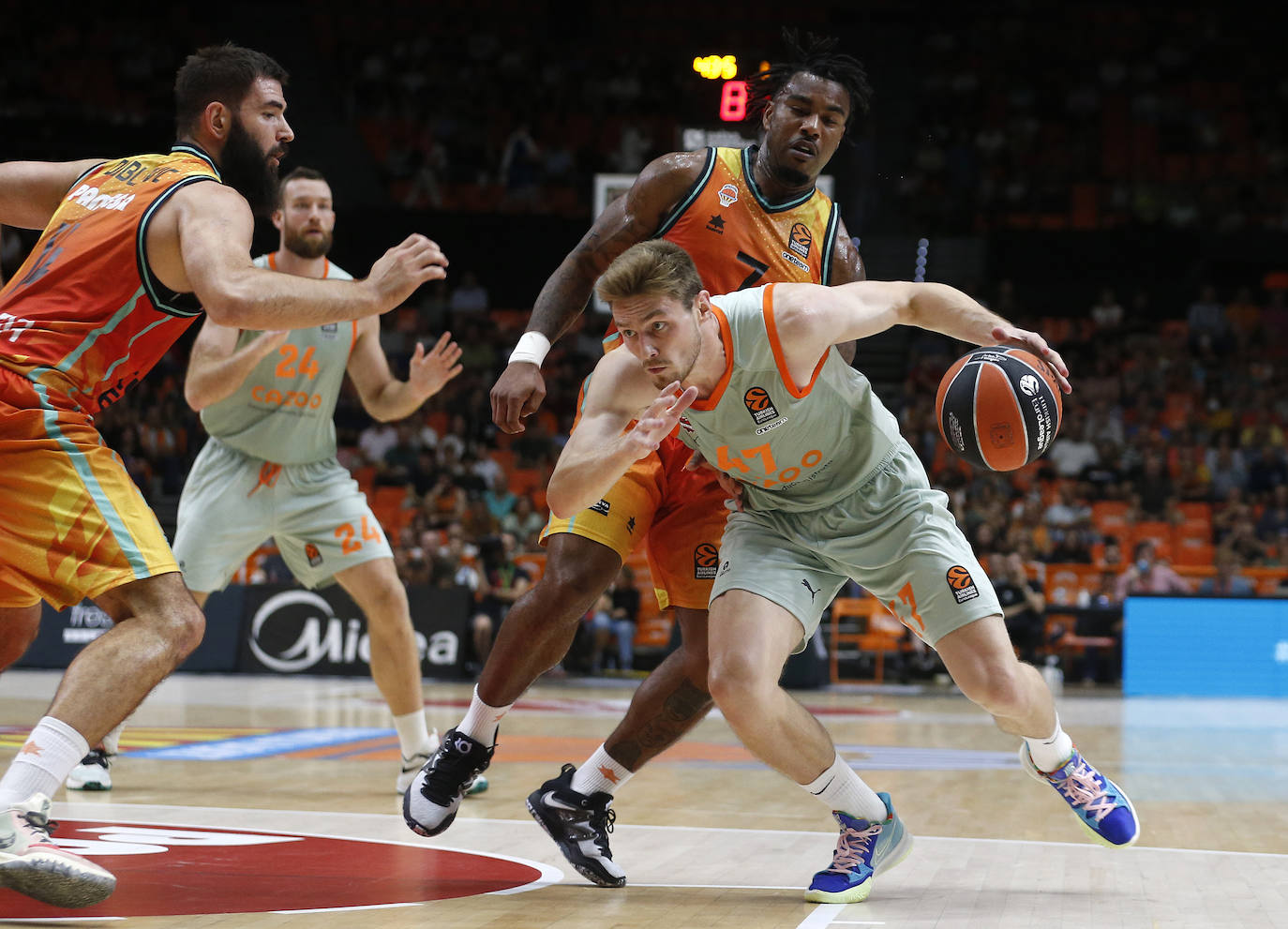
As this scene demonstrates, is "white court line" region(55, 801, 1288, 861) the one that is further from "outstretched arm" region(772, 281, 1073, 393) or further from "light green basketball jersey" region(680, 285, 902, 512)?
"outstretched arm" region(772, 281, 1073, 393)

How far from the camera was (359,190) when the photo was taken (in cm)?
1928

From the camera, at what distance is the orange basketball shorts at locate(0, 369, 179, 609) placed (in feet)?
11.2

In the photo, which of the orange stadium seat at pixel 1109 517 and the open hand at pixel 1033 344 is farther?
the orange stadium seat at pixel 1109 517

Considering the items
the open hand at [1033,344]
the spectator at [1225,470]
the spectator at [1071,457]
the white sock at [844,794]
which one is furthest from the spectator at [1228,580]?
the open hand at [1033,344]

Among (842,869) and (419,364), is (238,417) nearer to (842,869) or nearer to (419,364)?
(419,364)

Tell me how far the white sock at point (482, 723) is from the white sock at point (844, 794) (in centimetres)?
95

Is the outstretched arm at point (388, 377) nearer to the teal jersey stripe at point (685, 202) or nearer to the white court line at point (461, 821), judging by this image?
the teal jersey stripe at point (685, 202)

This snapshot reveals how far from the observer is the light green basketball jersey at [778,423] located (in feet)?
12.8

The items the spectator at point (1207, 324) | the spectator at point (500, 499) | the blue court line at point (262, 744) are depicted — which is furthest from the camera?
the spectator at point (1207, 324)

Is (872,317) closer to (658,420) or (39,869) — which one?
(658,420)

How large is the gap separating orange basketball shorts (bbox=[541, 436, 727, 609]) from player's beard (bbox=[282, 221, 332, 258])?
82.9 inches

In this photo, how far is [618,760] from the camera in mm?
4406

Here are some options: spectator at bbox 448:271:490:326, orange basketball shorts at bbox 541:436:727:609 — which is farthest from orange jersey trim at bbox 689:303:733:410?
spectator at bbox 448:271:490:326

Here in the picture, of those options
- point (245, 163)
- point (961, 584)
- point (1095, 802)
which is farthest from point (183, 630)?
point (1095, 802)
